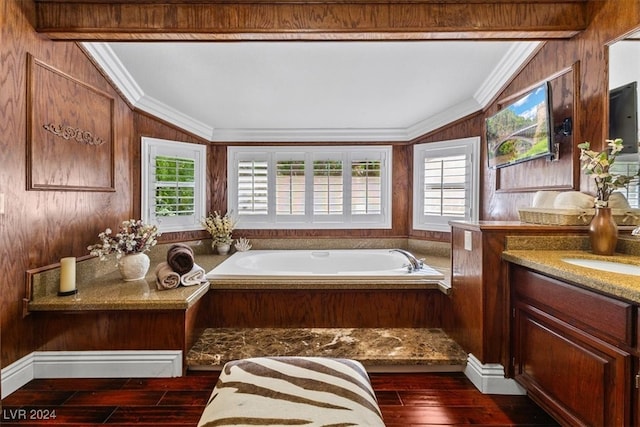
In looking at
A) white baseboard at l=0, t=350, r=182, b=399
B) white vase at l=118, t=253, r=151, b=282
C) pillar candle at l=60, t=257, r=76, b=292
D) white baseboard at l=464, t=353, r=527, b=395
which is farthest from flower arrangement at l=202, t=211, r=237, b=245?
white baseboard at l=464, t=353, r=527, b=395

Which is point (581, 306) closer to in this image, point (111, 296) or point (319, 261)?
point (319, 261)

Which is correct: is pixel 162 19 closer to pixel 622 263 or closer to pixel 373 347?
pixel 373 347

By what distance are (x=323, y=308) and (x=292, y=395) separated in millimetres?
1398

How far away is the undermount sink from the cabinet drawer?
0.57 ft

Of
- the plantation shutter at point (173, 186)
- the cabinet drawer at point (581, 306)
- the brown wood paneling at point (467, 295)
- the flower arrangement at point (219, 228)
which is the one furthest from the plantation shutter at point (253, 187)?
the cabinet drawer at point (581, 306)

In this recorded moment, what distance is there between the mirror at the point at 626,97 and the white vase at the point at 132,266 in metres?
3.15

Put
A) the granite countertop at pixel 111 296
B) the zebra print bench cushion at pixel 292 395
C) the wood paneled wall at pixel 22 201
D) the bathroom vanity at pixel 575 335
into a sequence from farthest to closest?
the granite countertop at pixel 111 296
the wood paneled wall at pixel 22 201
the bathroom vanity at pixel 575 335
the zebra print bench cushion at pixel 292 395

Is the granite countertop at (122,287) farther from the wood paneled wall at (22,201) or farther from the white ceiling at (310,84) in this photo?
the white ceiling at (310,84)

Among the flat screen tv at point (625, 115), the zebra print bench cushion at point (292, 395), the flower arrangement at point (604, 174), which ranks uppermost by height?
the flat screen tv at point (625, 115)

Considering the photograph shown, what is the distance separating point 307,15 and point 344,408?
6.53 feet

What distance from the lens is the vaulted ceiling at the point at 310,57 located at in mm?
1855

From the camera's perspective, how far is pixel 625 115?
1.70m

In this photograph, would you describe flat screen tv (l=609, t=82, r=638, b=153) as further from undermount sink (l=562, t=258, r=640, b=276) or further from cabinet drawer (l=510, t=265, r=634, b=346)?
cabinet drawer (l=510, t=265, r=634, b=346)

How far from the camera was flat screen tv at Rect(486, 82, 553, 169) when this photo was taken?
6.70ft
